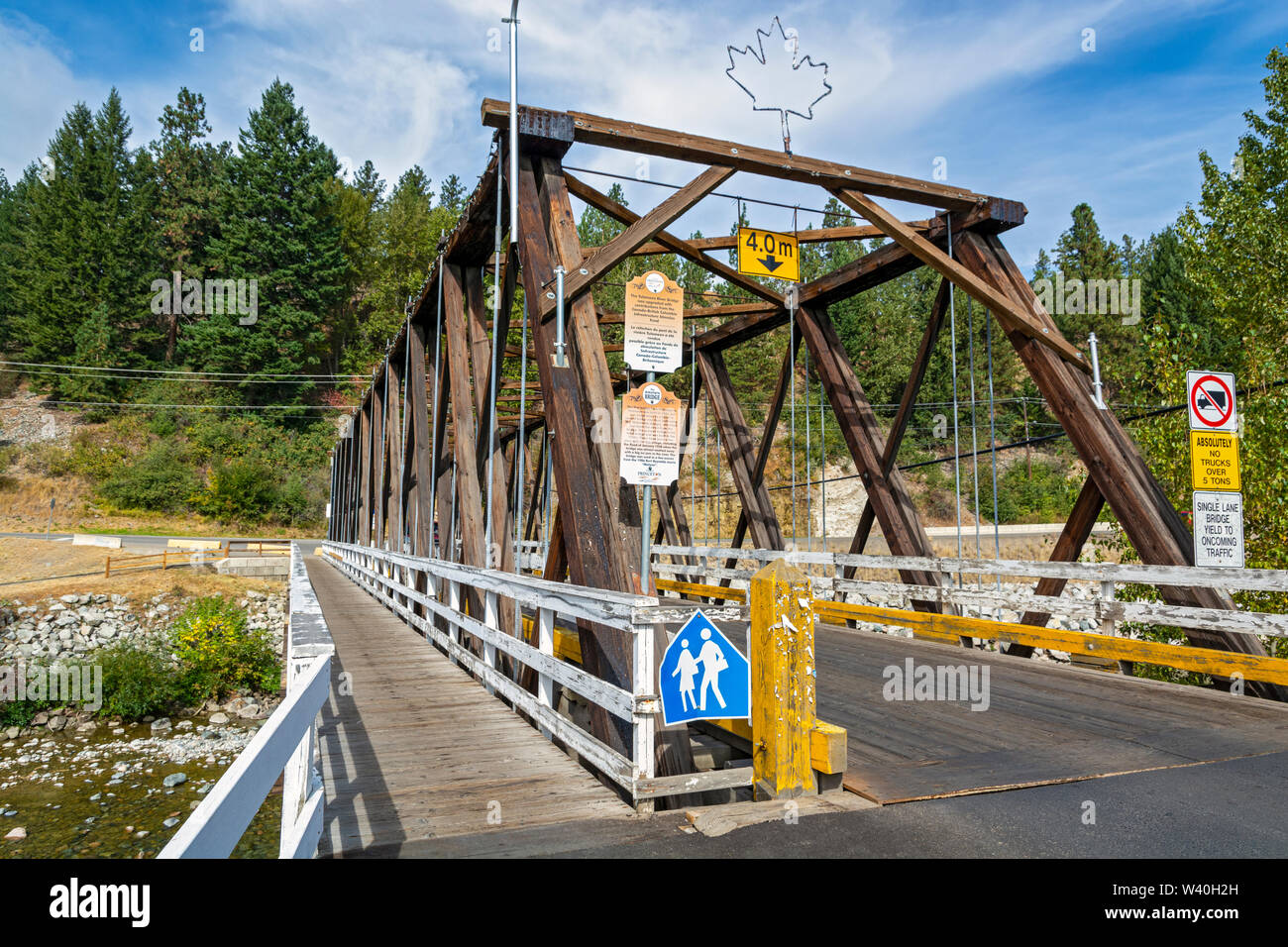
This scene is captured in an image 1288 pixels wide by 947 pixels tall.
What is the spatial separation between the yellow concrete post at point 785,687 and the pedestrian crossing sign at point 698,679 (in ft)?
0.60

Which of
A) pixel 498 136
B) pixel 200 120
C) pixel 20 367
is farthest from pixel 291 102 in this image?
pixel 498 136

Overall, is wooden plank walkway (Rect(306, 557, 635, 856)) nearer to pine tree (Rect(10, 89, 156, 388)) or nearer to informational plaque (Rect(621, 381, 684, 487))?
informational plaque (Rect(621, 381, 684, 487))

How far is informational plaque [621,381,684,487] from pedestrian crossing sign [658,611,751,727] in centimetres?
157

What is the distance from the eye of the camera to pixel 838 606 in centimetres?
1173

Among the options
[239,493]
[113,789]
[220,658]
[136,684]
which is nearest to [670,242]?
[113,789]

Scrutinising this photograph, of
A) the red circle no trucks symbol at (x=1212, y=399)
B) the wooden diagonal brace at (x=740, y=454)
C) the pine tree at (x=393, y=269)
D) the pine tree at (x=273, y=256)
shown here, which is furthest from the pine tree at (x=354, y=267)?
the red circle no trucks symbol at (x=1212, y=399)

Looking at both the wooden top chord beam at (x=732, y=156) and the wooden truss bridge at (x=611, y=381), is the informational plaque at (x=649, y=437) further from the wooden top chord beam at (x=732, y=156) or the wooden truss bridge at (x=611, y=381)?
the wooden top chord beam at (x=732, y=156)

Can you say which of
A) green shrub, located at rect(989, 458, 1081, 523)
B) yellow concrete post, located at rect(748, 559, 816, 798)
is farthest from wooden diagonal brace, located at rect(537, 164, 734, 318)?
green shrub, located at rect(989, 458, 1081, 523)

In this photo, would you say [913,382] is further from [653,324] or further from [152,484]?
[152,484]

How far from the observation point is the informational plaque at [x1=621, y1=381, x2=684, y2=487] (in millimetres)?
5625

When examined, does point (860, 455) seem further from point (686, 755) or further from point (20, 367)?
point (20, 367)

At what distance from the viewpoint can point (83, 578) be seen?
2700cm
